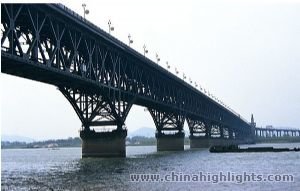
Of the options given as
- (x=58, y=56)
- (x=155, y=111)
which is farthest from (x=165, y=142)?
(x=58, y=56)

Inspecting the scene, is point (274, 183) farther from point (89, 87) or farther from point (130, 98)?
point (130, 98)

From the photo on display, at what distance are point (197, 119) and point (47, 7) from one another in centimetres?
12319

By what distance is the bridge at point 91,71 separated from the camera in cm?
5462

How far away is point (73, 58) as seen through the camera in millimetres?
66250

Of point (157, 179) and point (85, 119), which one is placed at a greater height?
point (85, 119)

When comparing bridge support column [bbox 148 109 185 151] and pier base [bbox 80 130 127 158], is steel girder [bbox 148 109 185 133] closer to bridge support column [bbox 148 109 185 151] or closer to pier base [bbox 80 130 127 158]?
bridge support column [bbox 148 109 185 151]

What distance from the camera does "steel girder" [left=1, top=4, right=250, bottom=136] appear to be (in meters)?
52.8

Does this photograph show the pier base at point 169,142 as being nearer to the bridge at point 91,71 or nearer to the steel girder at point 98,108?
the bridge at point 91,71

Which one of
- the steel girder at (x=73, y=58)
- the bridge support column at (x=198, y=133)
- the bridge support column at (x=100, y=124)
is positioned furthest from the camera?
the bridge support column at (x=198, y=133)

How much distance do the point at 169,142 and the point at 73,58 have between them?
7934 cm

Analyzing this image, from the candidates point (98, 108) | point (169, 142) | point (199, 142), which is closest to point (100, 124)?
point (98, 108)

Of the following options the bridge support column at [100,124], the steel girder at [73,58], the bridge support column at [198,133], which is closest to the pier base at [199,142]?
the bridge support column at [198,133]

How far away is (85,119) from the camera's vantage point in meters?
86.9

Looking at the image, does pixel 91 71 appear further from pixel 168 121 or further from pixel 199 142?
pixel 199 142
